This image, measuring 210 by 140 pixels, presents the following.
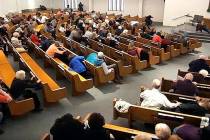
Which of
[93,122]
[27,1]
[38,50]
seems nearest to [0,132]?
[93,122]

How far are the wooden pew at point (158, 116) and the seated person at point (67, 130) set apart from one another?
1.32m

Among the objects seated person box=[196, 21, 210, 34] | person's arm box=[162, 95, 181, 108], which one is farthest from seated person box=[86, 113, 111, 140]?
seated person box=[196, 21, 210, 34]

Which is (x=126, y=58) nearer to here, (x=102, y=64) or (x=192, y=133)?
(x=102, y=64)

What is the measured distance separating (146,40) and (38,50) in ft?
13.2

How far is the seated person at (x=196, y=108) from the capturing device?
436 cm

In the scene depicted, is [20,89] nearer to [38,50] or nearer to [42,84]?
[42,84]

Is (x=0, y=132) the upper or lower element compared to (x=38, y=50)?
lower

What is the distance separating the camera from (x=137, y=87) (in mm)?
6891

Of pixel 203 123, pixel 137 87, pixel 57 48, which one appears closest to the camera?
pixel 203 123

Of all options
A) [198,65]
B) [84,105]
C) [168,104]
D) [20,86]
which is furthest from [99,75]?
[198,65]

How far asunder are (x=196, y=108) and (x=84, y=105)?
242cm

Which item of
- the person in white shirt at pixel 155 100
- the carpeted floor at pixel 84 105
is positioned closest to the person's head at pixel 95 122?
the person in white shirt at pixel 155 100

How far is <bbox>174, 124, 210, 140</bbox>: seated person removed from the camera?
11.3 ft

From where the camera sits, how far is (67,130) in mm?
3438
